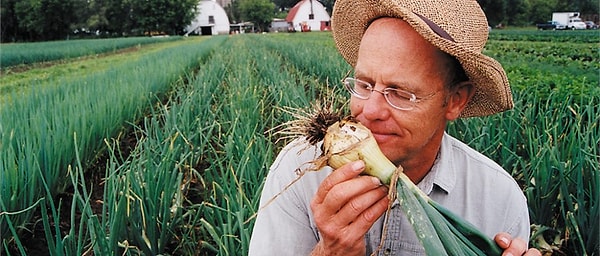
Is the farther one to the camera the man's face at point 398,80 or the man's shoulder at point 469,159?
the man's shoulder at point 469,159

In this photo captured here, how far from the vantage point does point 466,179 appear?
1148mm

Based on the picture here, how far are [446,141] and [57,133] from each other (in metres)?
1.80

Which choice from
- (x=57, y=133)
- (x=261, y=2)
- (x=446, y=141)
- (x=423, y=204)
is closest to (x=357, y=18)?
(x=446, y=141)

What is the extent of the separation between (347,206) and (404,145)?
230mm

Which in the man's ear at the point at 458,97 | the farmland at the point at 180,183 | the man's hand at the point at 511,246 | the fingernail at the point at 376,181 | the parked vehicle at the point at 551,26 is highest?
the man's ear at the point at 458,97

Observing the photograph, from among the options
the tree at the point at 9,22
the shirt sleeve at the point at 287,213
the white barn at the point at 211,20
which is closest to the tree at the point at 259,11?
the tree at the point at 9,22

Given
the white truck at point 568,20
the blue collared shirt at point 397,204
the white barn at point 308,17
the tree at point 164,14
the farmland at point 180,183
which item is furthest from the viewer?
the tree at point 164,14

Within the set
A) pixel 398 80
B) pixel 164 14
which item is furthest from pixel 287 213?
pixel 164 14

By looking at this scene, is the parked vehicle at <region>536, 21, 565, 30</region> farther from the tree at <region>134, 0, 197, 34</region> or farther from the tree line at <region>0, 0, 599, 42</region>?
the tree at <region>134, 0, 197, 34</region>

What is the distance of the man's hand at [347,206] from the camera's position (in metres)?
0.82

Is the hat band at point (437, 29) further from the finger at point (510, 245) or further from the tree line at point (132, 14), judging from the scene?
the tree line at point (132, 14)

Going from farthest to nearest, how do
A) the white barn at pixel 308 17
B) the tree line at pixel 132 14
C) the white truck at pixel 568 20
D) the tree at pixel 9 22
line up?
the white barn at pixel 308 17 → the tree at pixel 9 22 → the white truck at pixel 568 20 → the tree line at pixel 132 14

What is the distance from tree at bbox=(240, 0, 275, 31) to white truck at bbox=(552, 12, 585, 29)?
19.5m

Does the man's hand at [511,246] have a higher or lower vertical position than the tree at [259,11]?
lower
